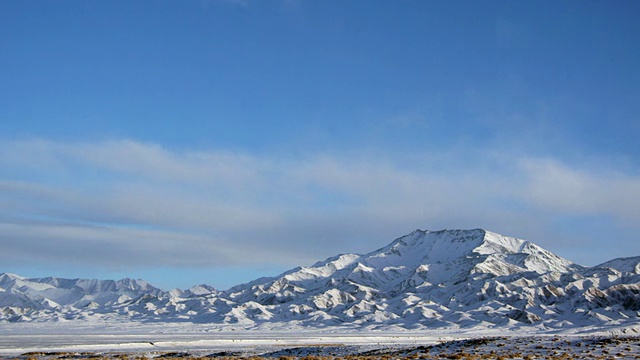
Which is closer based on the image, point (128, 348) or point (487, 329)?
point (128, 348)

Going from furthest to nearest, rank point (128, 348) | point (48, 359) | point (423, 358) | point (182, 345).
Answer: point (182, 345) < point (128, 348) < point (48, 359) < point (423, 358)

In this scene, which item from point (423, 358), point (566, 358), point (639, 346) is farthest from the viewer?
point (639, 346)

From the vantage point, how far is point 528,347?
53.6m

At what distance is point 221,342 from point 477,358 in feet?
205

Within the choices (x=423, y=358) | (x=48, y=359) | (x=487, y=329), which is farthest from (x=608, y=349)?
(x=487, y=329)

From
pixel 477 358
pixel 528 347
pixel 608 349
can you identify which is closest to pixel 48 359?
pixel 477 358

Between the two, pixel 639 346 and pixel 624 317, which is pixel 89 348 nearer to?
pixel 639 346

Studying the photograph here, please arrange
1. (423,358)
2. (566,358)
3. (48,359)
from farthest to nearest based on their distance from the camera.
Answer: (48,359), (423,358), (566,358)

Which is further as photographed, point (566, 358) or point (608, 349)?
point (608, 349)

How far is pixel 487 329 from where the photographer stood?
19000cm

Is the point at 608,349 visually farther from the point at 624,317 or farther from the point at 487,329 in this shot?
the point at 624,317

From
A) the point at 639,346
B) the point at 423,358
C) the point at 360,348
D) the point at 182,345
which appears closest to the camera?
the point at 423,358

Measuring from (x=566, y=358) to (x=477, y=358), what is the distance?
579 centimetres

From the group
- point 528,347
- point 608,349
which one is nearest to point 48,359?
point 528,347
